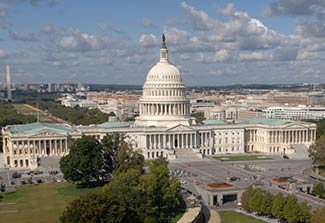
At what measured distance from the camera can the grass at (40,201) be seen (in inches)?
2692

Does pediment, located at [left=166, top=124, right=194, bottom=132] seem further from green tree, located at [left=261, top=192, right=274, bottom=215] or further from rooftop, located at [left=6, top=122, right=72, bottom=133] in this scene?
green tree, located at [left=261, top=192, right=274, bottom=215]

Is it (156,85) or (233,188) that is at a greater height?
(156,85)

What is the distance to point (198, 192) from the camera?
84.3 m

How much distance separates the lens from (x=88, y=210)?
54250mm

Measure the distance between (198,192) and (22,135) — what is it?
182 ft

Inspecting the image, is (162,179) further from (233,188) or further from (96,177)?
(96,177)

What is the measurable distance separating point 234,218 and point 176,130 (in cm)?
6719

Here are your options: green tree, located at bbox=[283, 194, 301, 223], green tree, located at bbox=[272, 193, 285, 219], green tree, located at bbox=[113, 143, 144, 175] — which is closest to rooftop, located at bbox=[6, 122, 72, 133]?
green tree, located at bbox=[113, 143, 144, 175]

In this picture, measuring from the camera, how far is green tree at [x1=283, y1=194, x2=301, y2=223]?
6350cm

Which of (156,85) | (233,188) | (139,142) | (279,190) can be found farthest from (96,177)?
(156,85)

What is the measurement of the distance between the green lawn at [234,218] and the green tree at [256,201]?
1.54 m

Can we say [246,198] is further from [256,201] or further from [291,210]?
[291,210]

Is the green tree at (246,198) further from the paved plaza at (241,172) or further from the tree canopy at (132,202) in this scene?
the tree canopy at (132,202)

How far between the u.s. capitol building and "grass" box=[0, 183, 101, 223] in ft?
122
